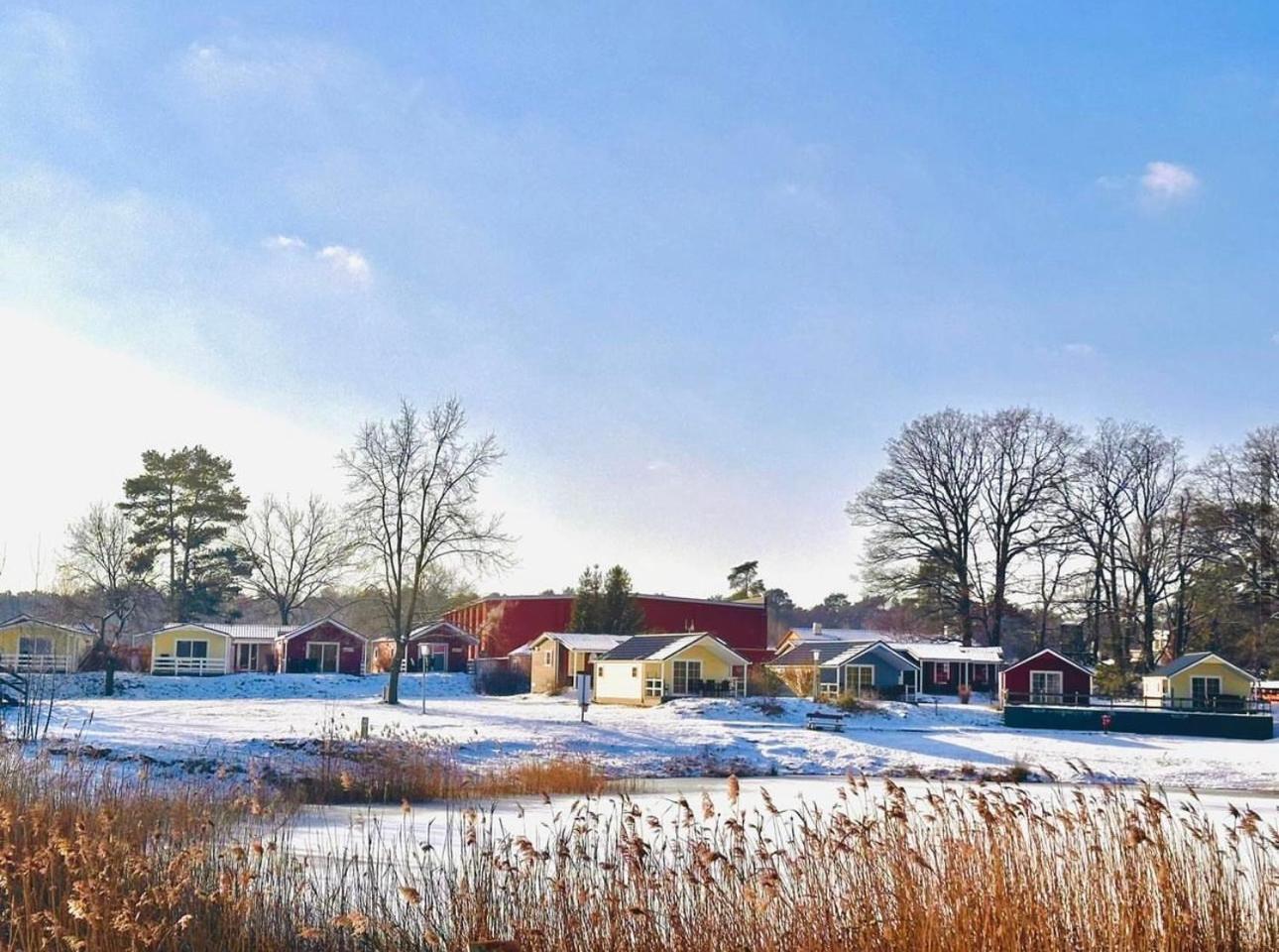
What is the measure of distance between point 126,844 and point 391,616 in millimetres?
43246

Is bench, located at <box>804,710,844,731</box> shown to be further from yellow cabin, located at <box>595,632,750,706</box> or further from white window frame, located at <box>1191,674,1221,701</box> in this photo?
white window frame, located at <box>1191,674,1221,701</box>

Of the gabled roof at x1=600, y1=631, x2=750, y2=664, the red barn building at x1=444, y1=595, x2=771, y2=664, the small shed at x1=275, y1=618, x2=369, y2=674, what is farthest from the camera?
the red barn building at x1=444, y1=595, x2=771, y2=664

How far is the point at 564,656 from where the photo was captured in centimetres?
6197

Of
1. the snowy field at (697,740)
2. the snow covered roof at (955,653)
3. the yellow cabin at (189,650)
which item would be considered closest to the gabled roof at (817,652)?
the snow covered roof at (955,653)

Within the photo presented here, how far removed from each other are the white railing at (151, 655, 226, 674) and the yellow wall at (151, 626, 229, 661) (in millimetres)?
219

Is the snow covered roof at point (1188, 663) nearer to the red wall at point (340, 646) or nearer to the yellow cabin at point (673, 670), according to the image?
the yellow cabin at point (673, 670)

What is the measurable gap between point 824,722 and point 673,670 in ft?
40.6

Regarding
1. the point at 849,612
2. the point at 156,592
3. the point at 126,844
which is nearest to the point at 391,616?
the point at 156,592

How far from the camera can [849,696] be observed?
156 ft

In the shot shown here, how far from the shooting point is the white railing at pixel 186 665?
67.0 m

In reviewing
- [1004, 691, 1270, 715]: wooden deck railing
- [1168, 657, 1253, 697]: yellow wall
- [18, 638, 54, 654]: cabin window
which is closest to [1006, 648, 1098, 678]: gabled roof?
[1004, 691, 1270, 715]: wooden deck railing

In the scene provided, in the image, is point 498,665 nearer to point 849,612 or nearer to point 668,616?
point 668,616

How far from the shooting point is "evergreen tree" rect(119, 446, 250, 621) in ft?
236

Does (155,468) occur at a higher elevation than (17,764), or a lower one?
higher
